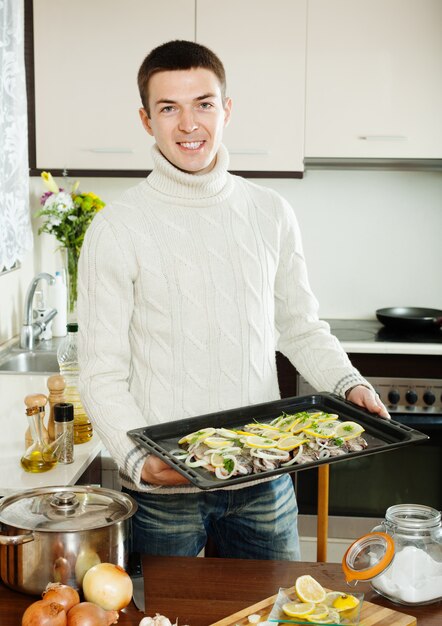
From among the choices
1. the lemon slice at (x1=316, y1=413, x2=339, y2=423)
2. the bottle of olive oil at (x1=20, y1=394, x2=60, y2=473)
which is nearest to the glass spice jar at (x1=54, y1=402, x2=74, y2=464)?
the bottle of olive oil at (x1=20, y1=394, x2=60, y2=473)

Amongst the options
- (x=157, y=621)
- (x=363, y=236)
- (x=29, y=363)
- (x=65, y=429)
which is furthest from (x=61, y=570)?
(x=363, y=236)

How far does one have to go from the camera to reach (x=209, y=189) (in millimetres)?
1798

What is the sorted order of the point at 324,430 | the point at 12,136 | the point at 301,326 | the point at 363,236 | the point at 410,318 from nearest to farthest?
the point at 324,430, the point at 301,326, the point at 12,136, the point at 410,318, the point at 363,236

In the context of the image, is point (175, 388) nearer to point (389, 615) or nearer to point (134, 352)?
point (134, 352)

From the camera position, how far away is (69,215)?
3203mm

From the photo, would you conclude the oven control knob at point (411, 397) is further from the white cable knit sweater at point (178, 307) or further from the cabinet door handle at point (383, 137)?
the white cable knit sweater at point (178, 307)

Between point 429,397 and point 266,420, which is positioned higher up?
point 266,420

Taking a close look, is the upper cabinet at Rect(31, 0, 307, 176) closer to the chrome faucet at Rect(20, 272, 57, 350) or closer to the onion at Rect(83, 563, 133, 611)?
the chrome faucet at Rect(20, 272, 57, 350)

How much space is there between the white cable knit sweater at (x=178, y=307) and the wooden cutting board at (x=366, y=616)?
1.17 feet

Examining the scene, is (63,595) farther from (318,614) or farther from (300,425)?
(300,425)

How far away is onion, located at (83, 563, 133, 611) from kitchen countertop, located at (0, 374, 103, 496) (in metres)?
0.53

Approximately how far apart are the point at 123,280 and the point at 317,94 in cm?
164

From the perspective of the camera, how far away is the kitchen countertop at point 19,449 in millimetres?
1852

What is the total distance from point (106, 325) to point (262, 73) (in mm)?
1675
